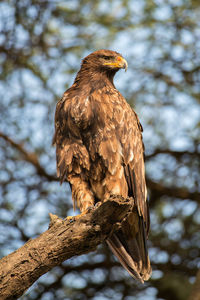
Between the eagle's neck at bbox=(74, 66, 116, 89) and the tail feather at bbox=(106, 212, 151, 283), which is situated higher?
the eagle's neck at bbox=(74, 66, 116, 89)

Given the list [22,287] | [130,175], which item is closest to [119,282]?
[130,175]

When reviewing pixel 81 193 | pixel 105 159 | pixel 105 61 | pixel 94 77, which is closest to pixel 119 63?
pixel 105 61

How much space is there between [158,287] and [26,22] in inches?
206

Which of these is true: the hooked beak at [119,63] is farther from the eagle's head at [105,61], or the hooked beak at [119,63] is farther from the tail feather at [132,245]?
the tail feather at [132,245]

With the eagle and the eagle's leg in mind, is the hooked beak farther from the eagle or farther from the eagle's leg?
the eagle's leg

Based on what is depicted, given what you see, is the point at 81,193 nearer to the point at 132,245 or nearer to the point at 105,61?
the point at 132,245

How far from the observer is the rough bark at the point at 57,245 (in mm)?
3859

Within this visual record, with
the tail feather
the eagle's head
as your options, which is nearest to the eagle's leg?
the tail feather

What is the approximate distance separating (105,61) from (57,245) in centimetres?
283

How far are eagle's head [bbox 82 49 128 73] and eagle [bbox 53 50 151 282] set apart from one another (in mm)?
471

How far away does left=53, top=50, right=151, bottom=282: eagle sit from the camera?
5191mm

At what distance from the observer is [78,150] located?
524cm

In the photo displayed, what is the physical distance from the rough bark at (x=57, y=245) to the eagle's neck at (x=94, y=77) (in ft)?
6.77

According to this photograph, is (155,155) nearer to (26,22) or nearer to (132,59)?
(132,59)
